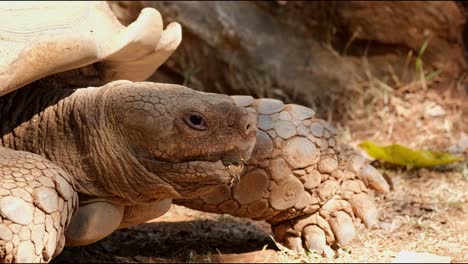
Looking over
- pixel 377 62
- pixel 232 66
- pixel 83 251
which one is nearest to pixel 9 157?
pixel 83 251

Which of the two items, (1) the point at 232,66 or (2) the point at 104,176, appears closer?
(2) the point at 104,176

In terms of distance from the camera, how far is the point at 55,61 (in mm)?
2922

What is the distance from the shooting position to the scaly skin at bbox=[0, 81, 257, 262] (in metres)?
2.76

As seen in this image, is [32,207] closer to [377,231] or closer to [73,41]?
[73,41]

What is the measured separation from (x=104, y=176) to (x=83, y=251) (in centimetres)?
95

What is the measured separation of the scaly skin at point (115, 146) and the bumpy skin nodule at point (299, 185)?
420 mm

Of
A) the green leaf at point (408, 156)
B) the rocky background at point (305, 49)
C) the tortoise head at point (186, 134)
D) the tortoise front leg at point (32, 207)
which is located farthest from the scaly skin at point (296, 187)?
the rocky background at point (305, 49)

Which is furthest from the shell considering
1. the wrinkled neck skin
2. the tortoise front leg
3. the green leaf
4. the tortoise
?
the green leaf

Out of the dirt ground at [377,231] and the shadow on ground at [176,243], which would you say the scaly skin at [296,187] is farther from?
the shadow on ground at [176,243]

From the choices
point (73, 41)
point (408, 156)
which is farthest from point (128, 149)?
point (408, 156)

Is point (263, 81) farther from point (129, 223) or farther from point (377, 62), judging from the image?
point (129, 223)

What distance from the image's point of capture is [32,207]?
258cm

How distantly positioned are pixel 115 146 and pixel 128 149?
0.05m

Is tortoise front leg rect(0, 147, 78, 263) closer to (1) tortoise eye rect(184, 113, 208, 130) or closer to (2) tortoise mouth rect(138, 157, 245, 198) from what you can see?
(2) tortoise mouth rect(138, 157, 245, 198)
